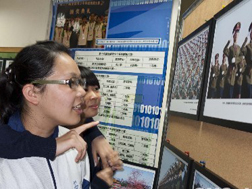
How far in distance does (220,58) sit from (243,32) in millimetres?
157

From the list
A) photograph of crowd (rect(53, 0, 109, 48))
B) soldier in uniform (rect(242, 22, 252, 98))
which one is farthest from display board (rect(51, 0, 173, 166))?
soldier in uniform (rect(242, 22, 252, 98))

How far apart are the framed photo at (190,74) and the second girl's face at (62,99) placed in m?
0.46

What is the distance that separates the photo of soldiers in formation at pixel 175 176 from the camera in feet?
3.96

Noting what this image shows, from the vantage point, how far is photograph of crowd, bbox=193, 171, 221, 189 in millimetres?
935

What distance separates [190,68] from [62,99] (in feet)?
1.99

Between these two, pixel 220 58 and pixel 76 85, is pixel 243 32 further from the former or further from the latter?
pixel 76 85

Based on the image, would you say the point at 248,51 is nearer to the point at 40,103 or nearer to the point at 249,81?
the point at 249,81

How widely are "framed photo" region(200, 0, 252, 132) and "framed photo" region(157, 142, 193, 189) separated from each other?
0.25 metres

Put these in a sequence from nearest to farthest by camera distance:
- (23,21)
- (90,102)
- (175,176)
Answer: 1. (175,176)
2. (90,102)
3. (23,21)

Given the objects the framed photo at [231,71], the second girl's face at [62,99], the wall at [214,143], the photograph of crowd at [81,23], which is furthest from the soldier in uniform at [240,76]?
the photograph of crowd at [81,23]

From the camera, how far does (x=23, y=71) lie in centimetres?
107

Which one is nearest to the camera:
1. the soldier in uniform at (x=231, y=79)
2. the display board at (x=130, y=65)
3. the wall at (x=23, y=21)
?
the soldier in uniform at (x=231, y=79)

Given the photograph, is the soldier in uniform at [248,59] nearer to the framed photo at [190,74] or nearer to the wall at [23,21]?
the framed photo at [190,74]

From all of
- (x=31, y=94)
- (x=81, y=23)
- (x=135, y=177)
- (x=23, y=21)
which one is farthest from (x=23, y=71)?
(x=23, y=21)
